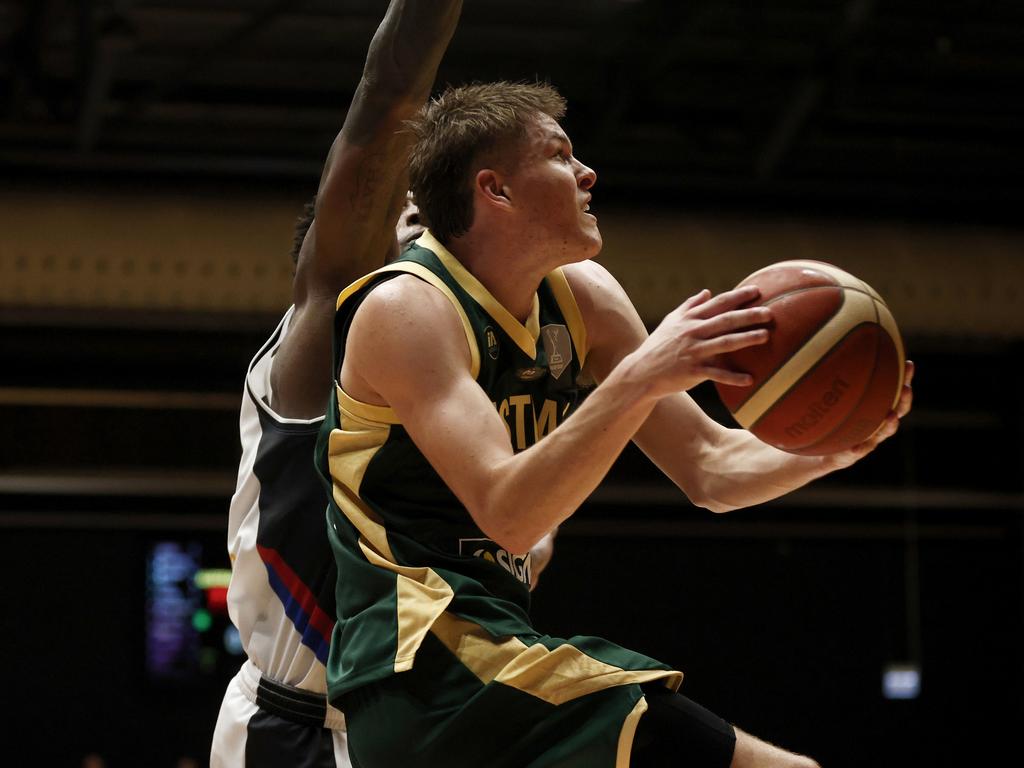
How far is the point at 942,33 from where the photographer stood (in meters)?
9.02

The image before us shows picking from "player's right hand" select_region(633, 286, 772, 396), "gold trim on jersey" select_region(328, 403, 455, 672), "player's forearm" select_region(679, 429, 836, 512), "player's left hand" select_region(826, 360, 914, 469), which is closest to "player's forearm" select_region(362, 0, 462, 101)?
"gold trim on jersey" select_region(328, 403, 455, 672)

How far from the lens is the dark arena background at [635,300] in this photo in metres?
8.94

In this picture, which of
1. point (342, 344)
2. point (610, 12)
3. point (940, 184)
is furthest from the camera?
point (940, 184)

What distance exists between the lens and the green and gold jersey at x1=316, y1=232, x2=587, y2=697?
2.33 m

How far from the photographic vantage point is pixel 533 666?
2.25m

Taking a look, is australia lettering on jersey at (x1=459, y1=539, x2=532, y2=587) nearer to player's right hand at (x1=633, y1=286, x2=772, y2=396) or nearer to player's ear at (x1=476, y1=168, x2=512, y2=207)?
player's right hand at (x1=633, y1=286, x2=772, y2=396)

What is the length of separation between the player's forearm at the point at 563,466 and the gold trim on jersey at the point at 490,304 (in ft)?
1.26

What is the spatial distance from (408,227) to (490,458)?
3.86ft

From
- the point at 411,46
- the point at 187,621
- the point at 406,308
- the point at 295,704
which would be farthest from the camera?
the point at 187,621

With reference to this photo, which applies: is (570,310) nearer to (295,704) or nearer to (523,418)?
(523,418)

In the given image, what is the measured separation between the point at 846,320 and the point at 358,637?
3.12 ft

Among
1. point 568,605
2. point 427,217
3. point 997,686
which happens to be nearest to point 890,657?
point 997,686

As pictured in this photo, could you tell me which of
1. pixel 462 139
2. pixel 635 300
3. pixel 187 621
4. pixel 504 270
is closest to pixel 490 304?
pixel 504 270

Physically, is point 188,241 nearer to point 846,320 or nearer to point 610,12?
point 610,12
